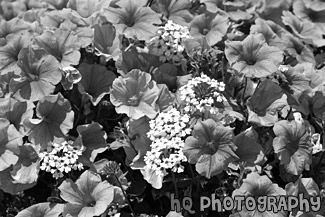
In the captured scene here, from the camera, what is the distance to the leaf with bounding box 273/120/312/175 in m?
1.94

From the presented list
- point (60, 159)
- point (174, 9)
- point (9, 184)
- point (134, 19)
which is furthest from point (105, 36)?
point (9, 184)

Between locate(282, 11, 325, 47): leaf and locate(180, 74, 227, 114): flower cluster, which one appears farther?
locate(282, 11, 325, 47): leaf

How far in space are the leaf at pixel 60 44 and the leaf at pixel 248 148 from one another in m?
0.74

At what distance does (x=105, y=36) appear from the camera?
221 cm

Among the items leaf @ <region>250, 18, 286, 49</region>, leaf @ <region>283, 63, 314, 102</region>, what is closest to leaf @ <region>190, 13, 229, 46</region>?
leaf @ <region>250, 18, 286, 49</region>

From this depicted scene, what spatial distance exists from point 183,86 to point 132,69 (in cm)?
27

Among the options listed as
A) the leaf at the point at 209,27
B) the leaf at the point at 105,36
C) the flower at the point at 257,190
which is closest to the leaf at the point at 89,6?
the leaf at the point at 105,36

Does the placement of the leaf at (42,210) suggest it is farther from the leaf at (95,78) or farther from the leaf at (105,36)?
the leaf at (105,36)

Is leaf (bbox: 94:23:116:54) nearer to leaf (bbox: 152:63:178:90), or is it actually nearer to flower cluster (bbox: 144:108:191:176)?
leaf (bbox: 152:63:178:90)

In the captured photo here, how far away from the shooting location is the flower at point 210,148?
1848mm

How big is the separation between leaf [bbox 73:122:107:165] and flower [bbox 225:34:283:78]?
1.92 feet

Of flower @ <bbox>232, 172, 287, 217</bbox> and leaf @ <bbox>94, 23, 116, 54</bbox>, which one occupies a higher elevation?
leaf @ <bbox>94, 23, 116, 54</bbox>

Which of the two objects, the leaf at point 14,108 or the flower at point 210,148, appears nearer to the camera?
the flower at point 210,148

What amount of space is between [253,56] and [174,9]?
496 millimetres
